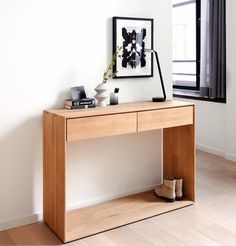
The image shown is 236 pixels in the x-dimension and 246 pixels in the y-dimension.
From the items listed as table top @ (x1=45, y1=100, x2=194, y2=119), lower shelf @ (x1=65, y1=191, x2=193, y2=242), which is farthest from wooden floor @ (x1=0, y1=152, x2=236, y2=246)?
table top @ (x1=45, y1=100, x2=194, y2=119)

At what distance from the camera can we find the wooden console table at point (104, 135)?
7.93 feet

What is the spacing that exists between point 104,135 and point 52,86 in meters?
0.58

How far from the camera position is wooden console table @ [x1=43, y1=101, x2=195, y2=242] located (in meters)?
2.42

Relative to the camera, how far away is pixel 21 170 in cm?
263

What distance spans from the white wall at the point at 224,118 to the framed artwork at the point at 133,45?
1.39 metres

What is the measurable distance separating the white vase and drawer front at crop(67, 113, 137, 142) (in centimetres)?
29

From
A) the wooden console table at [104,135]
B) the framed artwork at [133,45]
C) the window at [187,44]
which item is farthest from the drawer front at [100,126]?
the window at [187,44]

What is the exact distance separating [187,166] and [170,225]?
0.64 meters

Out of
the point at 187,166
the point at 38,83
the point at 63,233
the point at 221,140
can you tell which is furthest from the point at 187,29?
the point at 63,233

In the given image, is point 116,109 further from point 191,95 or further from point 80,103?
point 191,95

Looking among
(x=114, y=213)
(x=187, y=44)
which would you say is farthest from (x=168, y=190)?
(x=187, y=44)

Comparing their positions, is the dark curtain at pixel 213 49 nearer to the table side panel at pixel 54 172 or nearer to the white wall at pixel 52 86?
the white wall at pixel 52 86

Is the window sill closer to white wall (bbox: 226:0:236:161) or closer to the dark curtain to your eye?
the dark curtain

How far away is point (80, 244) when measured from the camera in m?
2.38
